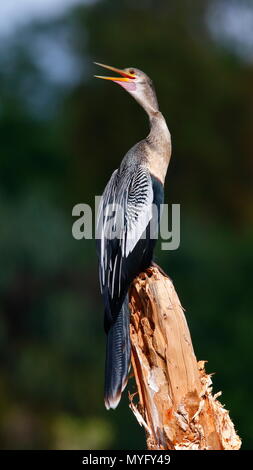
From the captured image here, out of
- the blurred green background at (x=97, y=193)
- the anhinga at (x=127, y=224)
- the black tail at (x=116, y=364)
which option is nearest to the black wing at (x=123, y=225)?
the anhinga at (x=127, y=224)

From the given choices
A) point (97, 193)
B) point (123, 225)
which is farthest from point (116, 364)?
point (97, 193)

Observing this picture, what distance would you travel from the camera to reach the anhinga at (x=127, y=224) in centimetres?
248

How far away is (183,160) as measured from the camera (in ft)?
47.2

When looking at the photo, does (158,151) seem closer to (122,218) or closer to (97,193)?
(122,218)

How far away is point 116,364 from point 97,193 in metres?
10.4

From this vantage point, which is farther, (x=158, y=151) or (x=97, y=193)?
(x=97, y=193)

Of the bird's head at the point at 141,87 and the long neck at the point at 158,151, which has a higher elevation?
the bird's head at the point at 141,87

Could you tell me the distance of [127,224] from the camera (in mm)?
2773

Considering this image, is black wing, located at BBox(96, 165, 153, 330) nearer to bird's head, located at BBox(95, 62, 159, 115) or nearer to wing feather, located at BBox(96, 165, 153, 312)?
wing feather, located at BBox(96, 165, 153, 312)

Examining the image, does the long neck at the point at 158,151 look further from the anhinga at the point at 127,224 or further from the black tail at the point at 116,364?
the black tail at the point at 116,364

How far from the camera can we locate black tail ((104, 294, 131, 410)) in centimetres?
245

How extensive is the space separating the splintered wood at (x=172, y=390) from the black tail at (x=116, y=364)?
4 centimetres
